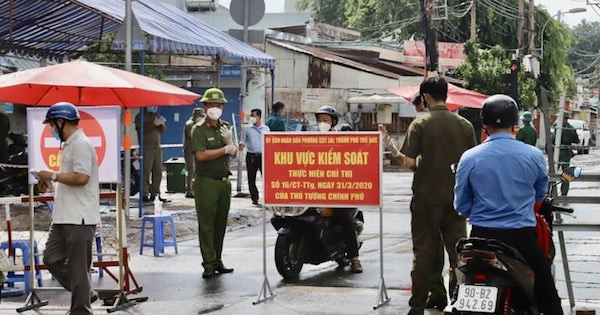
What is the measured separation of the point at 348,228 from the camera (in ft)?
36.3

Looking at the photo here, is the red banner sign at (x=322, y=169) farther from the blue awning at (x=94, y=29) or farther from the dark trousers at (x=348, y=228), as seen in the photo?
the blue awning at (x=94, y=29)

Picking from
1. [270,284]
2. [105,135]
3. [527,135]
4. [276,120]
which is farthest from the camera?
[527,135]

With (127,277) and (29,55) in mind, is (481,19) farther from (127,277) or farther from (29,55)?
(127,277)

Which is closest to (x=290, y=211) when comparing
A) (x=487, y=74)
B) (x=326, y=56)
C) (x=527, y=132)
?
(x=527, y=132)

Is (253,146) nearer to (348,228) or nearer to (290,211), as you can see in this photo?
(348,228)

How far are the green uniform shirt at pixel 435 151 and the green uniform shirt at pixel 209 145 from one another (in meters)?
3.31

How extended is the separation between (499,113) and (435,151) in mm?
1902

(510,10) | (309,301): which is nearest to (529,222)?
(309,301)

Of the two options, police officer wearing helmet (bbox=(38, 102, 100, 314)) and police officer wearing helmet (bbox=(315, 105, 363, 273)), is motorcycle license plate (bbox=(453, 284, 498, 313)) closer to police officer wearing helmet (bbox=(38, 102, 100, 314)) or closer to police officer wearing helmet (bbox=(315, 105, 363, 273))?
police officer wearing helmet (bbox=(38, 102, 100, 314))

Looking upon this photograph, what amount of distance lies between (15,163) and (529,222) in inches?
540

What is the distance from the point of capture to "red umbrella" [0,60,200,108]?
9.65 m

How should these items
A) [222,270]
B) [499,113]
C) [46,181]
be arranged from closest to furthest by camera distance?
[499,113] < [46,181] < [222,270]

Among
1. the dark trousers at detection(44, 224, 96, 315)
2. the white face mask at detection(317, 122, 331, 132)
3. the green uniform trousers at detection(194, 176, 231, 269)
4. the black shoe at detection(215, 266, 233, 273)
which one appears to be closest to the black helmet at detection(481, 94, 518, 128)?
the dark trousers at detection(44, 224, 96, 315)

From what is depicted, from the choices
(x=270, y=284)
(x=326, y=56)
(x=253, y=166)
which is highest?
(x=326, y=56)
